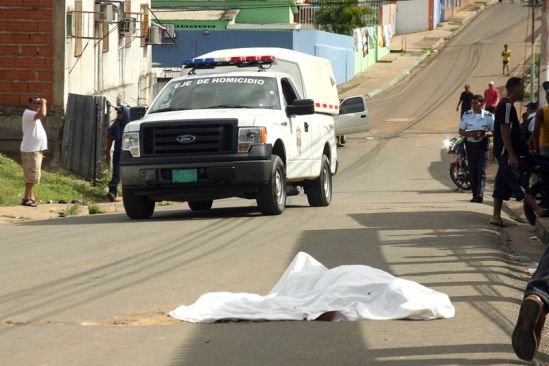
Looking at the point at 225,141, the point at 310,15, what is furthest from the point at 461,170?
the point at 310,15

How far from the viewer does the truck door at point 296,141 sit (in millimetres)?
17797

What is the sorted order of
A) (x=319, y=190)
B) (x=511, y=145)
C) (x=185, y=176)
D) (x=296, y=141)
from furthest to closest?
(x=319, y=190)
(x=296, y=141)
(x=185, y=176)
(x=511, y=145)

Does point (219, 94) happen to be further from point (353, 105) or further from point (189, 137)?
point (353, 105)

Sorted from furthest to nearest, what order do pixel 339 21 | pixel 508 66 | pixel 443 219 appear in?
1. pixel 339 21
2. pixel 508 66
3. pixel 443 219

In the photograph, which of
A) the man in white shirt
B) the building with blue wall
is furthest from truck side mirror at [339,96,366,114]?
the man in white shirt

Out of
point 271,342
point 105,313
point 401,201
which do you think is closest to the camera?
point 271,342

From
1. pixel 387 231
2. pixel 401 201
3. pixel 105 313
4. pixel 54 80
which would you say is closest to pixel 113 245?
pixel 387 231

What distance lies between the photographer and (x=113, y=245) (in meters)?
13.2

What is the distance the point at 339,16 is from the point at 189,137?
2243 inches

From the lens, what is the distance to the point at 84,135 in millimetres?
27078

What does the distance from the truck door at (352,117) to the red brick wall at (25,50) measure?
606 inches

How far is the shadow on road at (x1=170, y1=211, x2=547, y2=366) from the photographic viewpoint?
7.02 metres

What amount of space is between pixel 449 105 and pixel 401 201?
3409cm

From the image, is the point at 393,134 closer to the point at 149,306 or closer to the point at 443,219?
the point at 443,219
